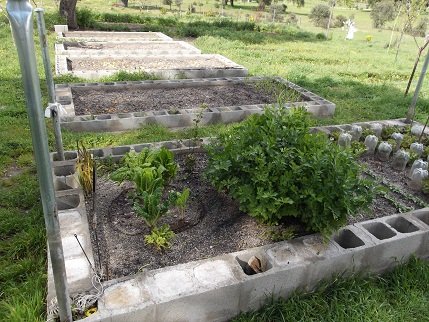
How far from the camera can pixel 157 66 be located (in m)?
8.69

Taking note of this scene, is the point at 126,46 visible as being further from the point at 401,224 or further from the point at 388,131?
the point at 401,224

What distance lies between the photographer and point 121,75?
727 cm

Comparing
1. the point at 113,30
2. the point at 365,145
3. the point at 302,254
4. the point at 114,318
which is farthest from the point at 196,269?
the point at 113,30

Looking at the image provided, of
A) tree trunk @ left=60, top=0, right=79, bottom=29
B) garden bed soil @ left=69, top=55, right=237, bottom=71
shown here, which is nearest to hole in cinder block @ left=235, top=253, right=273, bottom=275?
garden bed soil @ left=69, top=55, right=237, bottom=71

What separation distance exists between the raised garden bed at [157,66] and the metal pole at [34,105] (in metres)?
6.09

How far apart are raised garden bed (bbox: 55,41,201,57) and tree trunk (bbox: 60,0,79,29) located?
12.9ft

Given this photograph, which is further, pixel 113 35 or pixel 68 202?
pixel 113 35

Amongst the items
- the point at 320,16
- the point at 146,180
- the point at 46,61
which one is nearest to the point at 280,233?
the point at 146,180

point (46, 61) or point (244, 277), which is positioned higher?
point (46, 61)

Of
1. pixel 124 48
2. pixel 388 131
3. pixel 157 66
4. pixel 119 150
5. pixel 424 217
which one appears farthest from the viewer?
pixel 124 48

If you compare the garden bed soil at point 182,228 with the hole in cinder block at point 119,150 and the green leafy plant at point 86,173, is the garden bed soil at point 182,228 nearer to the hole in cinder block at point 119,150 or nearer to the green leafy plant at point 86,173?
the green leafy plant at point 86,173

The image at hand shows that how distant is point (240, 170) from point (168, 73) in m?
5.21

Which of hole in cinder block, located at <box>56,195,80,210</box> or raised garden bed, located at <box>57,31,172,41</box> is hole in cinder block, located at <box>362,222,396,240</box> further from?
raised garden bed, located at <box>57,31,172,41</box>

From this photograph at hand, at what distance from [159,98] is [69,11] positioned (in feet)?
33.1
